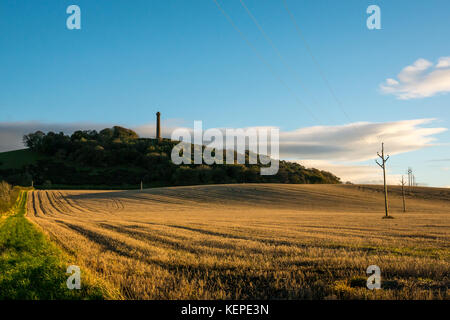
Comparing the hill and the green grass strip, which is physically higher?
the hill

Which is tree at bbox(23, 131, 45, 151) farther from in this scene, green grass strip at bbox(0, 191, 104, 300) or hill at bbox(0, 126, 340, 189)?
green grass strip at bbox(0, 191, 104, 300)

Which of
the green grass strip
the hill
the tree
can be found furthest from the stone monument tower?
the green grass strip

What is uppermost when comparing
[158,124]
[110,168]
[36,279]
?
[158,124]

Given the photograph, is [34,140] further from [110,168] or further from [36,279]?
[36,279]

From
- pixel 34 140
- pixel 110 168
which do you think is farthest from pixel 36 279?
pixel 34 140

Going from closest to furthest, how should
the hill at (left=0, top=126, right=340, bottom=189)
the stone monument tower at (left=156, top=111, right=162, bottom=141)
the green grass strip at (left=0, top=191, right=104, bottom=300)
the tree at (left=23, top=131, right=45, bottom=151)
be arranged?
the green grass strip at (left=0, top=191, right=104, bottom=300)
the hill at (left=0, top=126, right=340, bottom=189)
the tree at (left=23, top=131, right=45, bottom=151)
the stone monument tower at (left=156, top=111, right=162, bottom=141)

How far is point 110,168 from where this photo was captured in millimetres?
132250

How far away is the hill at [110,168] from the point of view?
381 feet

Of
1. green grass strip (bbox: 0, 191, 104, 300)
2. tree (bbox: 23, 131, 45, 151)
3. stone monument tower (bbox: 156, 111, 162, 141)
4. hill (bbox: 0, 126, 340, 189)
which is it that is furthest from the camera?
stone monument tower (bbox: 156, 111, 162, 141)

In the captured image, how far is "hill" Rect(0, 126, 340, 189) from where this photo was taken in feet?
381

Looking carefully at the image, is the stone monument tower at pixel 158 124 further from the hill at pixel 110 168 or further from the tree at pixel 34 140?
the tree at pixel 34 140

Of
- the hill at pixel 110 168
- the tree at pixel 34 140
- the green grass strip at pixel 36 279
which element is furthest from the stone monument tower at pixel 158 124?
the green grass strip at pixel 36 279

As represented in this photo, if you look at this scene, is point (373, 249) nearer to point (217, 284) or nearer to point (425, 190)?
point (217, 284)

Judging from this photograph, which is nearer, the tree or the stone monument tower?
the tree
